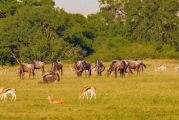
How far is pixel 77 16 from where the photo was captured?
82.7 metres

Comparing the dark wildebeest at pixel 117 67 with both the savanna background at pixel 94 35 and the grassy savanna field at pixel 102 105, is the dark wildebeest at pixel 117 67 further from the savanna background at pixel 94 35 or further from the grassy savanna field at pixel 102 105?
the grassy savanna field at pixel 102 105

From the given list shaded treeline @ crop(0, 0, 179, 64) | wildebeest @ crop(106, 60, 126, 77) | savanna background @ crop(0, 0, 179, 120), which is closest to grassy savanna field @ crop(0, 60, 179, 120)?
savanna background @ crop(0, 0, 179, 120)

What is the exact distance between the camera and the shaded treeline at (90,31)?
65.6m

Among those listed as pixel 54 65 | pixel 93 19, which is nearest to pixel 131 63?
pixel 54 65

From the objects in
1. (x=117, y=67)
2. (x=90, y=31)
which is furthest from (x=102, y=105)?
(x=90, y=31)

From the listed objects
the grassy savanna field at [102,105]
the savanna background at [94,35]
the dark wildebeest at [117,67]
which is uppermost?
the savanna background at [94,35]

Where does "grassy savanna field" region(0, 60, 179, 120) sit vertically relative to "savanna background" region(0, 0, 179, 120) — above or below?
below

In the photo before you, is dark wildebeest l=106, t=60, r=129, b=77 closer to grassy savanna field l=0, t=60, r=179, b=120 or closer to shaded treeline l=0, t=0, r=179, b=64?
grassy savanna field l=0, t=60, r=179, b=120

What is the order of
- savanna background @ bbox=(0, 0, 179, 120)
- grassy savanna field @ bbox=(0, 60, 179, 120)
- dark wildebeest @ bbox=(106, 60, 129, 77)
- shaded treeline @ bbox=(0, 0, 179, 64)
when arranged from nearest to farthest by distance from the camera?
grassy savanna field @ bbox=(0, 60, 179, 120) < dark wildebeest @ bbox=(106, 60, 129, 77) < savanna background @ bbox=(0, 0, 179, 120) < shaded treeline @ bbox=(0, 0, 179, 64)

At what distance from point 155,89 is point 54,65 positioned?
57.6ft

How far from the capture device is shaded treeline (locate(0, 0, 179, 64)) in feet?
215

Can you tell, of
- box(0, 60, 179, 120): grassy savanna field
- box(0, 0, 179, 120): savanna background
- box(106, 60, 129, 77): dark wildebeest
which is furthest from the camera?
box(0, 0, 179, 120): savanna background

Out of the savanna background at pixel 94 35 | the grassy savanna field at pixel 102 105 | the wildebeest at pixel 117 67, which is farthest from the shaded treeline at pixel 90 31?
the grassy savanna field at pixel 102 105

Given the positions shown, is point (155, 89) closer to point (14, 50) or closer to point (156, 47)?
point (14, 50)
